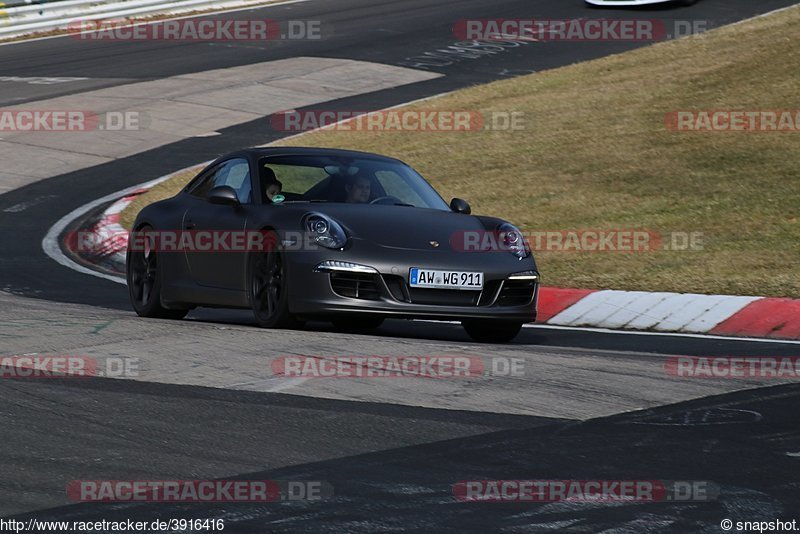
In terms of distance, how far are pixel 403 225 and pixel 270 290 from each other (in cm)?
100

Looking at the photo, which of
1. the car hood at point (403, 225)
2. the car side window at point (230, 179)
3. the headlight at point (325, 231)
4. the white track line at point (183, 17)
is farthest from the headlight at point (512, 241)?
the white track line at point (183, 17)

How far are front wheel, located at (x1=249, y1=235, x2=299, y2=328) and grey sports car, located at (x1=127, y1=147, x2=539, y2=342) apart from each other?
1 cm

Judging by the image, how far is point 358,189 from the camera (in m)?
10.5

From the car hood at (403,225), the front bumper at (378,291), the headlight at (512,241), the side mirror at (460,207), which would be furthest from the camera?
the side mirror at (460,207)

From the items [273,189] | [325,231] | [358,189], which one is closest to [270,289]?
[325,231]

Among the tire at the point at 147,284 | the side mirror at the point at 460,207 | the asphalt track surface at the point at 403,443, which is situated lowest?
the asphalt track surface at the point at 403,443

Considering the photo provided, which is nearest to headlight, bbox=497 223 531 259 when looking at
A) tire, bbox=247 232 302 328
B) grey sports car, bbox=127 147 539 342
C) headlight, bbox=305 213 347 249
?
grey sports car, bbox=127 147 539 342

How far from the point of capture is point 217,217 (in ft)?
34.9

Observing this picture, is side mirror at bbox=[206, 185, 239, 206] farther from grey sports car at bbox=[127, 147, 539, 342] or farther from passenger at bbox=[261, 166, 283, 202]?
passenger at bbox=[261, 166, 283, 202]

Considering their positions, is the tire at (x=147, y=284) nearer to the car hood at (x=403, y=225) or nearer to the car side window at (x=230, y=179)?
the car side window at (x=230, y=179)

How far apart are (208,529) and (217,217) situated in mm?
5801

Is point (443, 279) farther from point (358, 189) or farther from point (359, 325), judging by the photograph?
point (359, 325)

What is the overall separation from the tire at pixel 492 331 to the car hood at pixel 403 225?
68 cm

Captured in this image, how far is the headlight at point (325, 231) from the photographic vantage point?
9.54m
